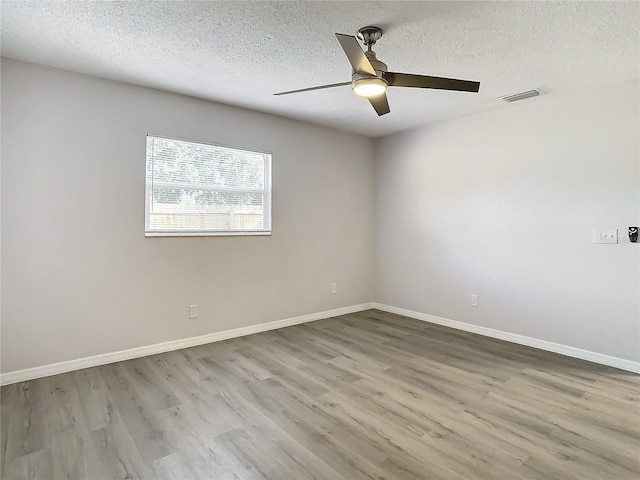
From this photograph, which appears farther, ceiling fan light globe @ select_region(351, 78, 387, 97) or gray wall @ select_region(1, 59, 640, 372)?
gray wall @ select_region(1, 59, 640, 372)

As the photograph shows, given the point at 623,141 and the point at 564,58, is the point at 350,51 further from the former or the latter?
the point at 623,141

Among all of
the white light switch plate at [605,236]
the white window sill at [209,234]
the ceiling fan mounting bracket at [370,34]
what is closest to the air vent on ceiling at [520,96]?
the white light switch plate at [605,236]

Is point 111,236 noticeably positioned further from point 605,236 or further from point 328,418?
point 605,236

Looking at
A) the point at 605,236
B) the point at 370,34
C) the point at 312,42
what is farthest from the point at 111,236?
the point at 605,236

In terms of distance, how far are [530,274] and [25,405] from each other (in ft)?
14.2

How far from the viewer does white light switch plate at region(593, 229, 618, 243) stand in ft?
10.3

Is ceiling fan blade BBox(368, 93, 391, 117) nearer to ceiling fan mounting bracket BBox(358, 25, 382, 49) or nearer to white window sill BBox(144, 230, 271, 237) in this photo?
ceiling fan mounting bracket BBox(358, 25, 382, 49)

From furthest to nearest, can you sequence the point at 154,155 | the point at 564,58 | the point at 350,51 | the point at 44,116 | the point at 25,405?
the point at 154,155 → the point at 44,116 → the point at 564,58 → the point at 25,405 → the point at 350,51

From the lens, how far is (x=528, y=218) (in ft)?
12.1

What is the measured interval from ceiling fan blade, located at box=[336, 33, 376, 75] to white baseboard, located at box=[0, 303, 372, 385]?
2.90 m

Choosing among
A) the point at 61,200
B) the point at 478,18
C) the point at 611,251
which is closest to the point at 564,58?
the point at 478,18

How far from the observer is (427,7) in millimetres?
2068

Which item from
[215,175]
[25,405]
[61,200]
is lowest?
[25,405]

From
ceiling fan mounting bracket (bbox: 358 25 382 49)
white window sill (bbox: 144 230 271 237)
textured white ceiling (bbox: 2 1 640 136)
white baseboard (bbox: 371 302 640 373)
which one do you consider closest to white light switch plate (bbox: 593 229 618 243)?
white baseboard (bbox: 371 302 640 373)
